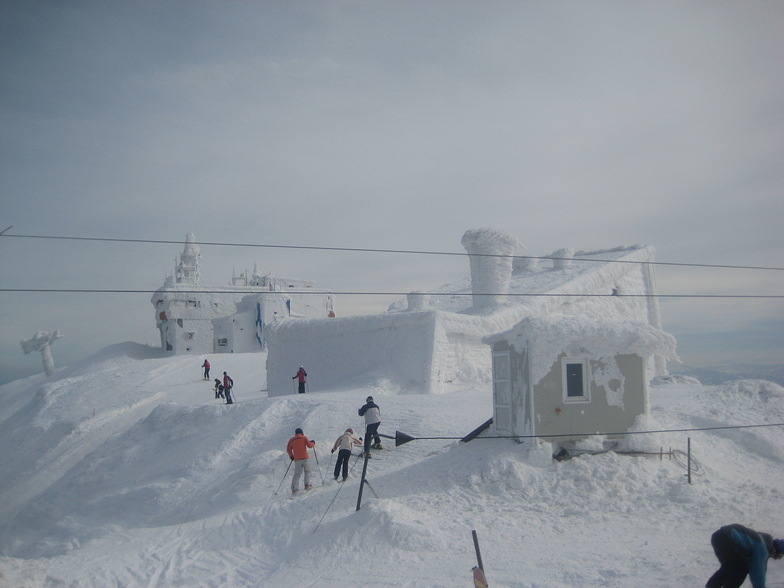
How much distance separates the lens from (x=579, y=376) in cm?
1242

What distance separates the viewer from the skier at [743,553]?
22.1 feet

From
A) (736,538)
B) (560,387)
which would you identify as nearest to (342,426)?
(560,387)

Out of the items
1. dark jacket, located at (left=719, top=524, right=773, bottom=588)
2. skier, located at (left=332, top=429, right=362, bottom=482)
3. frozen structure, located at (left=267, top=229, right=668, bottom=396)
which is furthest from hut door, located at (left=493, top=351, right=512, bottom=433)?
dark jacket, located at (left=719, top=524, right=773, bottom=588)

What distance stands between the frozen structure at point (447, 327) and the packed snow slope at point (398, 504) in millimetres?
1638

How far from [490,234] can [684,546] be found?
51.9 feet

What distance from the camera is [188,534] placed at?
1191 centimetres

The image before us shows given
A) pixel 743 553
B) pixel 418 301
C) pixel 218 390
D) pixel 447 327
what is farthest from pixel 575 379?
pixel 218 390

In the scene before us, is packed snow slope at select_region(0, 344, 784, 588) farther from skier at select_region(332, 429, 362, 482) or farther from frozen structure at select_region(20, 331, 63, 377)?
frozen structure at select_region(20, 331, 63, 377)

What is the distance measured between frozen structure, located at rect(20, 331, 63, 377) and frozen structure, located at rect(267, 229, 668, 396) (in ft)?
84.2

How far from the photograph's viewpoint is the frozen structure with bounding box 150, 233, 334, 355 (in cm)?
4162

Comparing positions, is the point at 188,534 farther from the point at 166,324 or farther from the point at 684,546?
the point at 166,324

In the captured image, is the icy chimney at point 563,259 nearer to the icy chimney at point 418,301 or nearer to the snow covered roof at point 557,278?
the snow covered roof at point 557,278

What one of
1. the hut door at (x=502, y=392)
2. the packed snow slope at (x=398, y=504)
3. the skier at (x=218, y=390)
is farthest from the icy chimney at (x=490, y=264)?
the hut door at (x=502, y=392)

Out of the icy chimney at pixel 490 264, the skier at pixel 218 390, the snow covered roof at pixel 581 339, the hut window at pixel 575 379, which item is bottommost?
the skier at pixel 218 390
